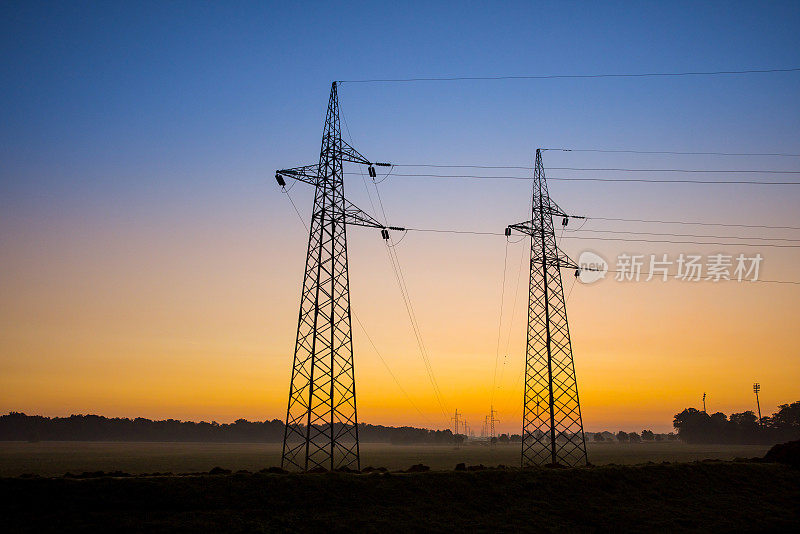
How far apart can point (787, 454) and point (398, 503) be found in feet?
133

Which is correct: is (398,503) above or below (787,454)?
below

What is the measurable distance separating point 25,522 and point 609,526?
2874cm

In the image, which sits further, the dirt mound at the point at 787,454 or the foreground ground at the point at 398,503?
the dirt mound at the point at 787,454

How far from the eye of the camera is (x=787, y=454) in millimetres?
51875

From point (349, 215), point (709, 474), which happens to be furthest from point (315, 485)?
point (709, 474)

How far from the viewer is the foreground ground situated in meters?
27.2

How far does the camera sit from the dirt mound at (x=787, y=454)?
5059 centimetres

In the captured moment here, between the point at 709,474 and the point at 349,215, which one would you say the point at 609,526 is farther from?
the point at 349,215

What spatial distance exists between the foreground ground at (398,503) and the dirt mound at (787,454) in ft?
Result: 37.1

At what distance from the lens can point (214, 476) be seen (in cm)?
3247

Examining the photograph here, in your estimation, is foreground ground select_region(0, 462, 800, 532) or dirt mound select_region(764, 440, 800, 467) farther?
dirt mound select_region(764, 440, 800, 467)

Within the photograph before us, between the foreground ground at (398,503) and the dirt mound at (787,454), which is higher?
the dirt mound at (787,454)

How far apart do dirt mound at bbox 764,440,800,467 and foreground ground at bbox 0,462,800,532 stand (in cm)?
1132

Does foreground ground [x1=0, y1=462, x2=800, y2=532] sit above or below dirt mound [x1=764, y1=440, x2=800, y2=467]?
below
